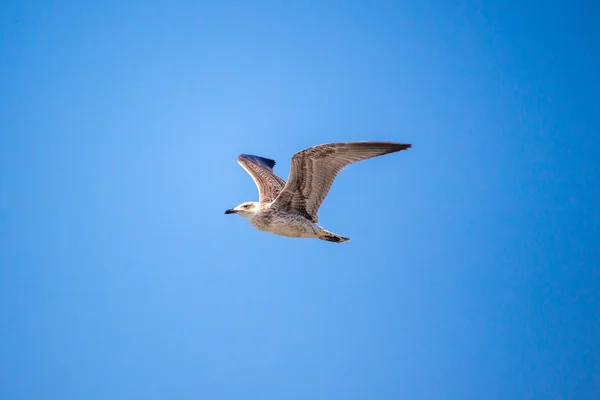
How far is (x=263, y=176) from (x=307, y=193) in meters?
2.60

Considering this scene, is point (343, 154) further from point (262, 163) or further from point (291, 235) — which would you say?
point (262, 163)

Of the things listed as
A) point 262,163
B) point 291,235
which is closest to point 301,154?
point 291,235

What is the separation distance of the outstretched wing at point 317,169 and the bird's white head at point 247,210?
449 mm

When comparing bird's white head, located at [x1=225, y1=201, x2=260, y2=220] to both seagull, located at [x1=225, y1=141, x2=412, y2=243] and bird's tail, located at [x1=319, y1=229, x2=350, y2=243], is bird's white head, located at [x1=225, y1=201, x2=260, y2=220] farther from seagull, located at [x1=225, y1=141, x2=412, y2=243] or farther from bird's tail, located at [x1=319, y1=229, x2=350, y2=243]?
bird's tail, located at [x1=319, y1=229, x2=350, y2=243]

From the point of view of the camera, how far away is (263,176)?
13258mm

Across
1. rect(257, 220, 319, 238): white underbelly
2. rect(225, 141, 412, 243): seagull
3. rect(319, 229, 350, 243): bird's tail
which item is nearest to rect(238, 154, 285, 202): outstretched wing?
rect(225, 141, 412, 243): seagull

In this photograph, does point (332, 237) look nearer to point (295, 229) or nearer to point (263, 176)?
point (295, 229)

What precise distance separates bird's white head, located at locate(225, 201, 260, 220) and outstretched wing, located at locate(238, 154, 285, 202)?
782mm

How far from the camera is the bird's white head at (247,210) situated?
36.6ft

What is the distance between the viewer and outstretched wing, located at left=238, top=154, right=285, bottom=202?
12.4 meters

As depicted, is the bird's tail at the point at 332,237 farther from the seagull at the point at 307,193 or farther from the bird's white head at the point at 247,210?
the bird's white head at the point at 247,210

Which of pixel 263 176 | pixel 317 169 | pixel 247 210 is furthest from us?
pixel 263 176

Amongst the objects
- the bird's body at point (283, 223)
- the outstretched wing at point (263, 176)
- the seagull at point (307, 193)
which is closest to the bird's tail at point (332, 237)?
the seagull at point (307, 193)

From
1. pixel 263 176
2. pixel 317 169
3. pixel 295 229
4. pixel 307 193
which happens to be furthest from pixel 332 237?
pixel 263 176
